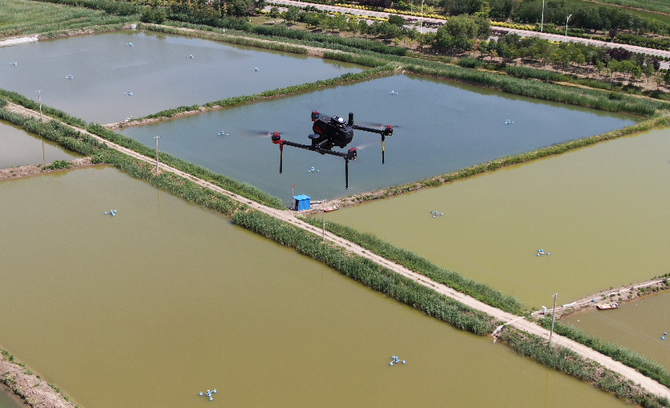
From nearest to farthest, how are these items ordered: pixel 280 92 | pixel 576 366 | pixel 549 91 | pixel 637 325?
pixel 576 366 < pixel 637 325 < pixel 280 92 < pixel 549 91

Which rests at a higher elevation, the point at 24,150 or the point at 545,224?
the point at 24,150

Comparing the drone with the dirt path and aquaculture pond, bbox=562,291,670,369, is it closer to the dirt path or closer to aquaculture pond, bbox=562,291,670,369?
the dirt path

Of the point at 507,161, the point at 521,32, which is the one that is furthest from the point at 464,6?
the point at 507,161

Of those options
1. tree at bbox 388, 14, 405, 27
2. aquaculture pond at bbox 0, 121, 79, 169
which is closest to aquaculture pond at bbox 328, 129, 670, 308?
aquaculture pond at bbox 0, 121, 79, 169

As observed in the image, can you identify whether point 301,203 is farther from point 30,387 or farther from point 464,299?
point 30,387

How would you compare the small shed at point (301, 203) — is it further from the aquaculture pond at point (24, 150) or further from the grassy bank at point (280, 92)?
the grassy bank at point (280, 92)

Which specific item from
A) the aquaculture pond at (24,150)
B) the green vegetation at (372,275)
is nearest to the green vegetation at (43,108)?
the aquaculture pond at (24,150)
